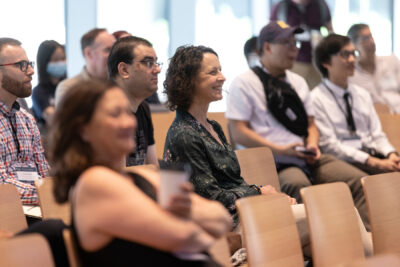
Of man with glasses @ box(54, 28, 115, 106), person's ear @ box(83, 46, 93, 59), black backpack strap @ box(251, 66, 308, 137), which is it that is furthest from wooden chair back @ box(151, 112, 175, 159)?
black backpack strap @ box(251, 66, 308, 137)

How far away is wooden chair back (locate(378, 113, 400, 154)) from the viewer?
490 cm

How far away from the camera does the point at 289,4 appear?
204 inches

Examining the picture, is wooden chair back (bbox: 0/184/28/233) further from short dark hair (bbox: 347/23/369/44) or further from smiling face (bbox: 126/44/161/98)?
short dark hair (bbox: 347/23/369/44)

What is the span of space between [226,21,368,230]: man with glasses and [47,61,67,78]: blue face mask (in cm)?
131

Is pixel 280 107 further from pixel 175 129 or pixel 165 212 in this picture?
pixel 165 212

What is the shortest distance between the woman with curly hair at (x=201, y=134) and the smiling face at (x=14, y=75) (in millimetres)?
767

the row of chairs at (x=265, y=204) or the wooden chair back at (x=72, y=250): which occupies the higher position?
the wooden chair back at (x=72, y=250)

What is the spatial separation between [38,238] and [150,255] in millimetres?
308

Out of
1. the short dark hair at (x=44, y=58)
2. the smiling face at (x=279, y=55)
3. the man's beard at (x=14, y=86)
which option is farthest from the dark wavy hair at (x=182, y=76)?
the short dark hair at (x=44, y=58)

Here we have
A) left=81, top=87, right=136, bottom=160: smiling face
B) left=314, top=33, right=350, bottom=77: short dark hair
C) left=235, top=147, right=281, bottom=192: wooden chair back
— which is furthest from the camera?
left=314, top=33, right=350, bottom=77: short dark hair

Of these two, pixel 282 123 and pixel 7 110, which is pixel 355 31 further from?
pixel 7 110

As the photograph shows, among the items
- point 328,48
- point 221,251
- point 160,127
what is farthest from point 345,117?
point 221,251

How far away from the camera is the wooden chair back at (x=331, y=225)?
2570 millimetres

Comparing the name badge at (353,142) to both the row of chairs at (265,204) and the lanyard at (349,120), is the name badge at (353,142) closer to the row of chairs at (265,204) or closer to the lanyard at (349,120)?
the lanyard at (349,120)
